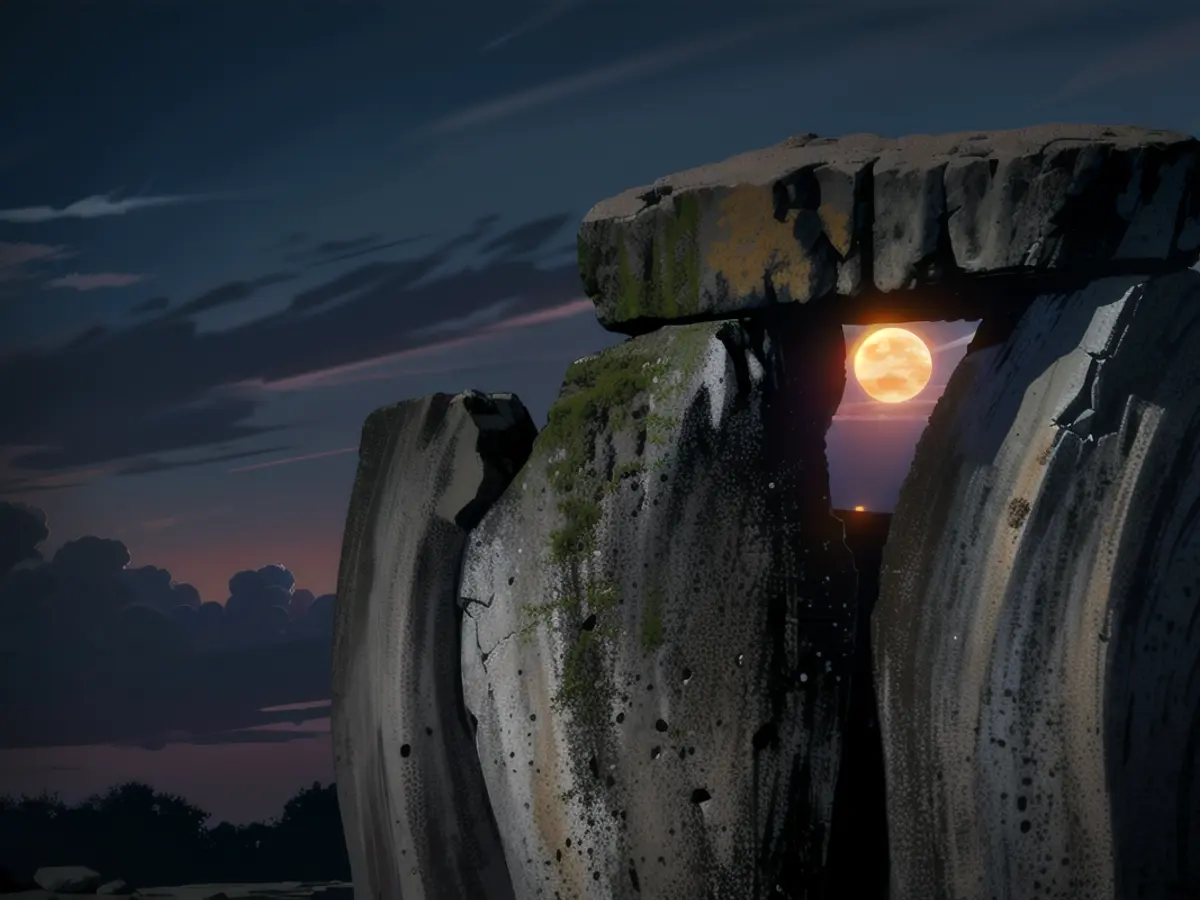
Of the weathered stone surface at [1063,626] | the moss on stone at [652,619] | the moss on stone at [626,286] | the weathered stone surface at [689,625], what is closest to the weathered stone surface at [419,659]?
the weathered stone surface at [689,625]

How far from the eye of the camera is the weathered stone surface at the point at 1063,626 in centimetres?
280

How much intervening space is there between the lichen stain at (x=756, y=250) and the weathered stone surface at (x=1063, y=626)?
1.34 feet

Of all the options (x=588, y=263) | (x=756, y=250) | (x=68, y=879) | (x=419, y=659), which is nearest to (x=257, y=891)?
(x=68, y=879)

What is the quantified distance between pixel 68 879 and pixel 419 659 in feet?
15.6

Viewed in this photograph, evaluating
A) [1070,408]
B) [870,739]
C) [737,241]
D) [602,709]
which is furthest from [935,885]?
[737,241]

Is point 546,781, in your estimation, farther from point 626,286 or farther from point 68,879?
point 68,879

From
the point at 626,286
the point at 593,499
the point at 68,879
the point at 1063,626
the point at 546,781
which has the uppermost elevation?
the point at 626,286

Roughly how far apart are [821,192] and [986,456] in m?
0.58

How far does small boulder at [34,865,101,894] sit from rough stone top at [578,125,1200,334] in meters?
5.24

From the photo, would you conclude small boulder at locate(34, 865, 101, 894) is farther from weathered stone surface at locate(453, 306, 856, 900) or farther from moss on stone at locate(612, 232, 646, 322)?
moss on stone at locate(612, 232, 646, 322)

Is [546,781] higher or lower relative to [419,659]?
lower

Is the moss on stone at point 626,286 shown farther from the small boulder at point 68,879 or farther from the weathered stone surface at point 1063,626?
the small boulder at point 68,879

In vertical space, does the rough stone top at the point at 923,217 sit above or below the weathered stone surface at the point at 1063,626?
above

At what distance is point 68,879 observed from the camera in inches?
287
